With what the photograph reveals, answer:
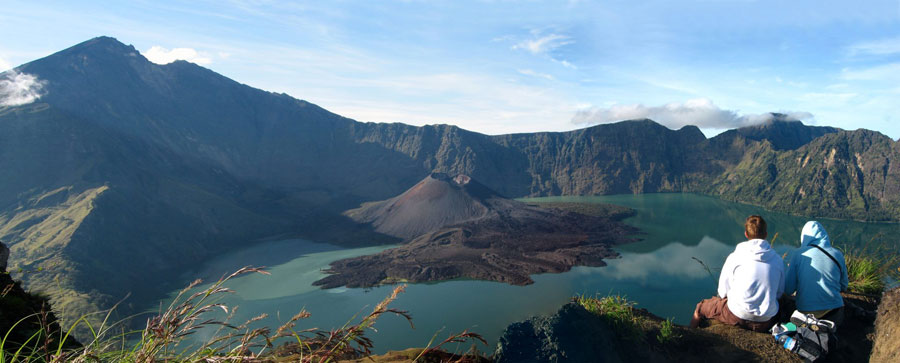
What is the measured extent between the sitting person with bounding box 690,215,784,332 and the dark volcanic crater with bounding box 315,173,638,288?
61.6ft

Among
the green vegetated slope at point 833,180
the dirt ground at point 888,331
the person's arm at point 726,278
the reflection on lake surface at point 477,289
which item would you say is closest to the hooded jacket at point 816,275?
the person's arm at point 726,278

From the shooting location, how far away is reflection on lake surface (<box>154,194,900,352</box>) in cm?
1698

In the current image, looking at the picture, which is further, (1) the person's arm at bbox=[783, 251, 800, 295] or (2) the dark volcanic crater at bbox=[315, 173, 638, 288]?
(2) the dark volcanic crater at bbox=[315, 173, 638, 288]

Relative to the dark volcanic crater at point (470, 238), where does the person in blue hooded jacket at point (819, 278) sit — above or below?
above

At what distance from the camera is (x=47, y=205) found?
31.0 meters

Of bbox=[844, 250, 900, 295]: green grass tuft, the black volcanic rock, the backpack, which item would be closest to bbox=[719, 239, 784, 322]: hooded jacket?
the backpack

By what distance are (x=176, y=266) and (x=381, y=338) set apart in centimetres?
2253

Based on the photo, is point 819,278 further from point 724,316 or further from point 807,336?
point 724,316

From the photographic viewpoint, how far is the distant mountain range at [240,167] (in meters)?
28.5

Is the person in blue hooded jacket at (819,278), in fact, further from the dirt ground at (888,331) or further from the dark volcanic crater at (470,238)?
the dark volcanic crater at (470,238)

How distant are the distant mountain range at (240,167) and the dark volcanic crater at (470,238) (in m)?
4.72

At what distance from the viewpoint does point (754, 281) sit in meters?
3.50

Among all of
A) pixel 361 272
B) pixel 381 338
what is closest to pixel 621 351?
pixel 381 338

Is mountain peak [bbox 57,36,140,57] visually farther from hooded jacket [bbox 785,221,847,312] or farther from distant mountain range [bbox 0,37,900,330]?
hooded jacket [bbox 785,221,847,312]
